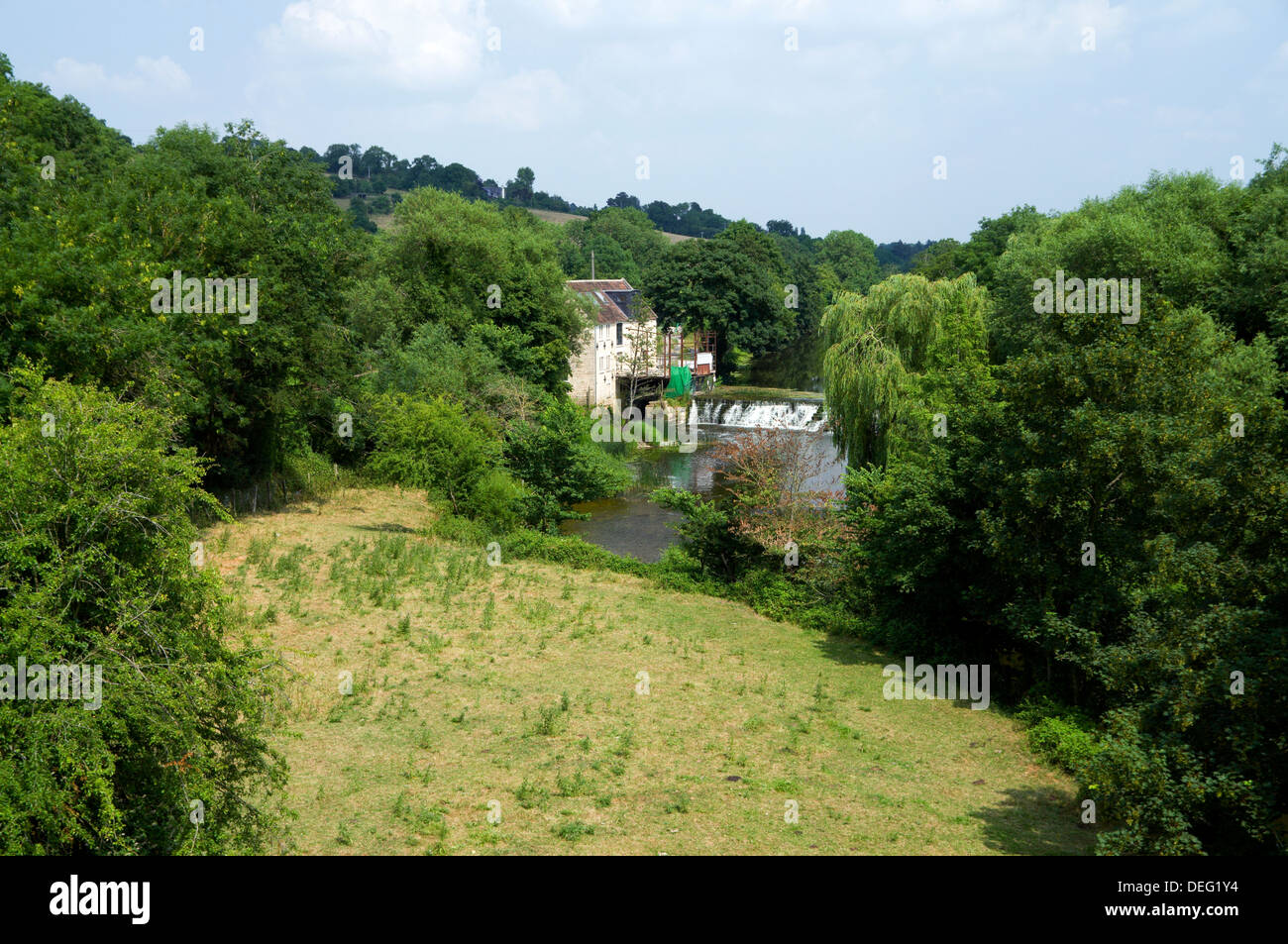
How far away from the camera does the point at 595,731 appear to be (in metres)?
16.0

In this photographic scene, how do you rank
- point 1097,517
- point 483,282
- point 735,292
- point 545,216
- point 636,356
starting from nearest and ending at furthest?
point 1097,517, point 483,282, point 636,356, point 735,292, point 545,216

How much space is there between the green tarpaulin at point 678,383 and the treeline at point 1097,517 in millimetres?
28864

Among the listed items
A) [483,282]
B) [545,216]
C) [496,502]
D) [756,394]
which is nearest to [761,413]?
[756,394]

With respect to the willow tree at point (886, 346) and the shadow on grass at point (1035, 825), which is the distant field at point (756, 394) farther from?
the shadow on grass at point (1035, 825)

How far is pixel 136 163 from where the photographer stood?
26812mm

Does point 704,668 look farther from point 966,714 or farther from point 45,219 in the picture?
point 45,219

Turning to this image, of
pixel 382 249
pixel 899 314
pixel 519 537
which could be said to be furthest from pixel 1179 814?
pixel 382 249

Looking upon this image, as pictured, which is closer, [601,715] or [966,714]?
[601,715]

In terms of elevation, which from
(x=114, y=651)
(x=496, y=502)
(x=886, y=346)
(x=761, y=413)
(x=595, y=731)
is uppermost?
(x=886, y=346)

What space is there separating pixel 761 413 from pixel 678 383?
272 inches

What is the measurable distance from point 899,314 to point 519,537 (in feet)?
49.7

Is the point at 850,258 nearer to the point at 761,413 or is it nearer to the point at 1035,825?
the point at 761,413

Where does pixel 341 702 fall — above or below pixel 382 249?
below
